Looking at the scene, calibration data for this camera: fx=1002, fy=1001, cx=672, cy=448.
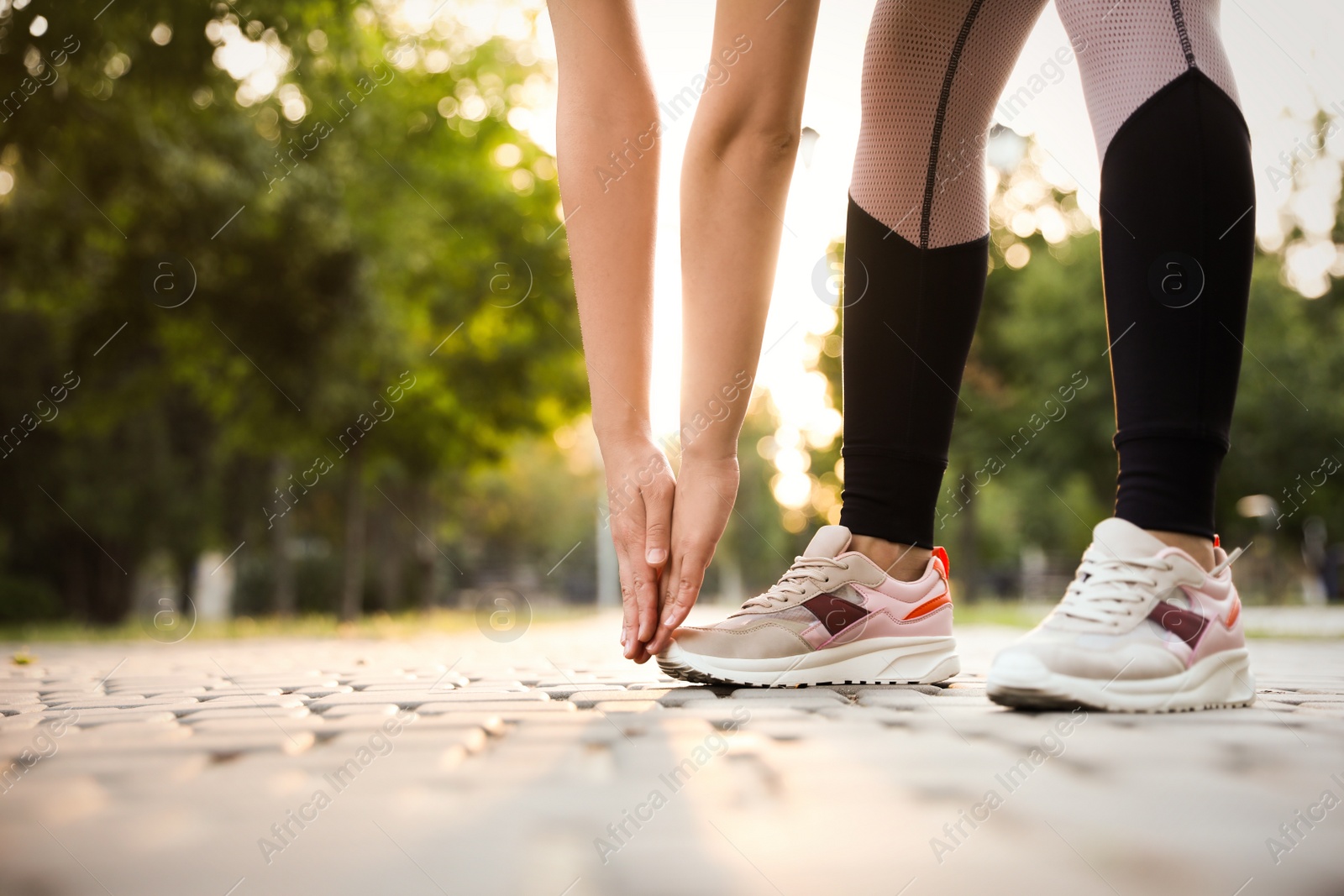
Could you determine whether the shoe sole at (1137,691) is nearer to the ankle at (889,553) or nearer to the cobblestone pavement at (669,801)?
the cobblestone pavement at (669,801)

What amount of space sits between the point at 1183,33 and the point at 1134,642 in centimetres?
100

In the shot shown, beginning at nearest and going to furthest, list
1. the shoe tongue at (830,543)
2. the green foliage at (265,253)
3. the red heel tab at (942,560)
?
the shoe tongue at (830,543), the red heel tab at (942,560), the green foliage at (265,253)

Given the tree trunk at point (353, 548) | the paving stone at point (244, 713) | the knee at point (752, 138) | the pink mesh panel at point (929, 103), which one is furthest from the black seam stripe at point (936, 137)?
the tree trunk at point (353, 548)

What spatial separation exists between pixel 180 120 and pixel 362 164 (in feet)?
8.47

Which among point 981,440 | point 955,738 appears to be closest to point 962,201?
point 955,738

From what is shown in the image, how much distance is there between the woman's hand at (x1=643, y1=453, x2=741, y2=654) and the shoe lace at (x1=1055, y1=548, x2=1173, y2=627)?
631 mm

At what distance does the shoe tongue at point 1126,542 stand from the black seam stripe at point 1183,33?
30.5 inches

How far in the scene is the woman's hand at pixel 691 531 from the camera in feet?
6.17

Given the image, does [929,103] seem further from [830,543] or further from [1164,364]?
[830,543]

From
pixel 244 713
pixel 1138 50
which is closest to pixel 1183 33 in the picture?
pixel 1138 50

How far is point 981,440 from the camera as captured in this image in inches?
730

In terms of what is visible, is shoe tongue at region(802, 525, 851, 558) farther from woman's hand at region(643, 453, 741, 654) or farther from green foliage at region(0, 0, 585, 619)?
green foliage at region(0, 0, 585, 619)

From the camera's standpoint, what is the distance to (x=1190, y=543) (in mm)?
1576

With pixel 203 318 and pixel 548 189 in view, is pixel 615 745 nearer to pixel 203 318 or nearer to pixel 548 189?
pixel 203 318
